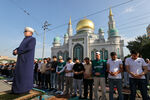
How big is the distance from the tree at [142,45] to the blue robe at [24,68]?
21.5 meters

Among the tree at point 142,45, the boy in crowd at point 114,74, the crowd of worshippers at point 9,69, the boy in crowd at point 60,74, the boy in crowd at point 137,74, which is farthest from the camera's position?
the tree at point 142,45

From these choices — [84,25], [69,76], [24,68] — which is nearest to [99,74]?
[69,76]

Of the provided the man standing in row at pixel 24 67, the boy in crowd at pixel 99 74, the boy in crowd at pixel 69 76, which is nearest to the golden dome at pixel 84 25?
the boy in crowd at pixel 69 76

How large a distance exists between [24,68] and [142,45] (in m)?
22.5

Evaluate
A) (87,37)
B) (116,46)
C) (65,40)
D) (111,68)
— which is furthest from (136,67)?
(65,40)

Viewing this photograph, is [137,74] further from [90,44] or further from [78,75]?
[90,44]

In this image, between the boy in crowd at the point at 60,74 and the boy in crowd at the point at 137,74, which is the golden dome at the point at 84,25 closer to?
the boy in crowd at the point at 60,74

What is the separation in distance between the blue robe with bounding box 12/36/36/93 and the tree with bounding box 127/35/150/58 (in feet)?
70.4

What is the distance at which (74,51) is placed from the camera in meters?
34.9

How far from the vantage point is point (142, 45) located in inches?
726

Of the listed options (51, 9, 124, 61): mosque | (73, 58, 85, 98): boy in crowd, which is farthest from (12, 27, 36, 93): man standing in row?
(51, 9, 124, 61): mosque

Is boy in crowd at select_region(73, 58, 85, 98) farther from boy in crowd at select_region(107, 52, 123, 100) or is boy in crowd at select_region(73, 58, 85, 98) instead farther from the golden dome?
the golden dome

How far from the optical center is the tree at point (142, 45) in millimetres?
17369

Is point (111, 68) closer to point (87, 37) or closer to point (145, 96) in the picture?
point (145, 96)
